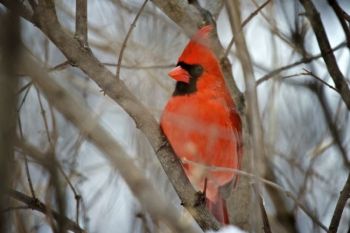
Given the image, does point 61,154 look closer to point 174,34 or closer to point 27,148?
point 27,148

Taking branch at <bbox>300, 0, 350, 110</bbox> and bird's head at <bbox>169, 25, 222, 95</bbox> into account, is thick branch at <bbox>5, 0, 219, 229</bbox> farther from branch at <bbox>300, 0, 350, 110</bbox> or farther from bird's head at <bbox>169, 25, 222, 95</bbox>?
branch at <bbox>300, 0, 350, 110</bbox>

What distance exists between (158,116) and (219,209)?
0.40m

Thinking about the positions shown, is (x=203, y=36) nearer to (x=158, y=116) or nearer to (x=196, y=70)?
(x=196, y=70)

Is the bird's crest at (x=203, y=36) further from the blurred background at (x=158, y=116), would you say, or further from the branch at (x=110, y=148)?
the branch at (x=110, y=148)

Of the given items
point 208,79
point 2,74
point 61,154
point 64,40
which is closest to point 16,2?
point 2,74

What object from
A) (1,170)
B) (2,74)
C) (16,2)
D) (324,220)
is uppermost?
(16,2)

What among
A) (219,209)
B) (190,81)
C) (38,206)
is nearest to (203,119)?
(190,81)

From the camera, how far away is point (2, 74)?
2.62ft

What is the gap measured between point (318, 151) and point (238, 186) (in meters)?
0.33

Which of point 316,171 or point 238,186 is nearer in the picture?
point 238,186

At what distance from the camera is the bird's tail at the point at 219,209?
2.23 m

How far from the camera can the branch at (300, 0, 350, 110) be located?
75.7 inches

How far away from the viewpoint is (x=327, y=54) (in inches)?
77.7

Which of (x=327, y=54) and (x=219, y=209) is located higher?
(x=327, y=54)
